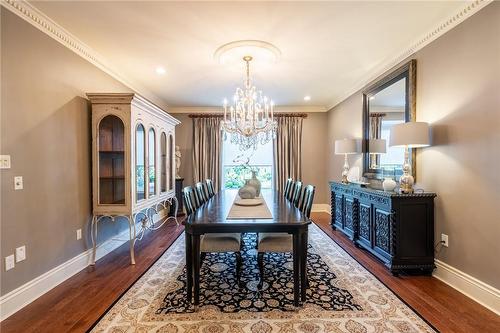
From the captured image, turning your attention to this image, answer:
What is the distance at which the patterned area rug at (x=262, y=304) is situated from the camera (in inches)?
73.2

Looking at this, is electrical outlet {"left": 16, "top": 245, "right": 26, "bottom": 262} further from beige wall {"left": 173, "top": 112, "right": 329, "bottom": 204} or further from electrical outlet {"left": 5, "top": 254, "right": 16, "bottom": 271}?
beige wall {"left": 173, "top": 112, "right": 329, "bottom": 204}

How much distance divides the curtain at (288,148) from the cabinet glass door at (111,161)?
358cm

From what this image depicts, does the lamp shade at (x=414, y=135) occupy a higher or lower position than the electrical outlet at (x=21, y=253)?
higher

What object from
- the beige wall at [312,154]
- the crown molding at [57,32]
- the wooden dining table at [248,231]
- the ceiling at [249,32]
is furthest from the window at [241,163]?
the wooden dining table at [248,231]

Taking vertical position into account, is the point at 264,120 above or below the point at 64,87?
below

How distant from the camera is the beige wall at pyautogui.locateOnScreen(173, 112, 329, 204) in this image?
6016 mm

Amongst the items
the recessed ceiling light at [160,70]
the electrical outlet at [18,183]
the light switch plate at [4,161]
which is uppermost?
the recessed ceiling light at [160,70]

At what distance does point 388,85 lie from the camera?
3451mm

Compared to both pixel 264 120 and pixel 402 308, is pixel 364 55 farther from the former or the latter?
pixel 402 308

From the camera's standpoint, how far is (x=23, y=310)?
208cm

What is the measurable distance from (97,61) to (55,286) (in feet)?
8.44

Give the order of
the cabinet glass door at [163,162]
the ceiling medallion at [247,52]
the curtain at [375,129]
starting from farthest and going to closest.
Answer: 1. the cabinet glass door at [163,162]
2. the curtain at [375,129]
3. the ceiling medallion at [247,52]

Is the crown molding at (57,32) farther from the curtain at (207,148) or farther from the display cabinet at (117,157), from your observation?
the curtain at (207,148)

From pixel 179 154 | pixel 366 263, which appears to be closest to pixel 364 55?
pixel 366 263
